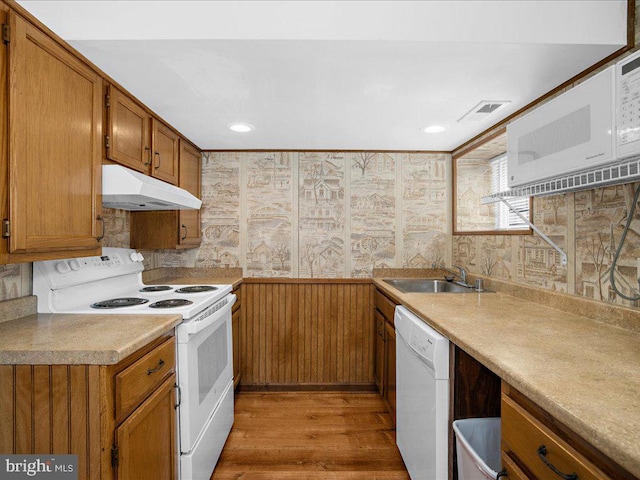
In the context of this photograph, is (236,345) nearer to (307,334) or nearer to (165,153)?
(307,334)

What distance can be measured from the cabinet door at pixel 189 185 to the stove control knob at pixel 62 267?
0.82m

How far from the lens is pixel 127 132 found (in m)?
1.79

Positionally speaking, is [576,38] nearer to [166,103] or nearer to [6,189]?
[166,103]

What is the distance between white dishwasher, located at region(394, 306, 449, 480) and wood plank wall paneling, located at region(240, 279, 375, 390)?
91 cm

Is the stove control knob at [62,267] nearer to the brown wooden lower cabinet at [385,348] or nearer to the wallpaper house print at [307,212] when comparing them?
the wallpaper house print at [307,212]

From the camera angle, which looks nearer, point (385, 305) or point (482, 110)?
point (482, 110)

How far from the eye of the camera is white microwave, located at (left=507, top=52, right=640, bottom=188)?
1000 mm

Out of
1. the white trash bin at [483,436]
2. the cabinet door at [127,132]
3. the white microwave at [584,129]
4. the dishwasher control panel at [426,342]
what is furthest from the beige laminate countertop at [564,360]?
the cabinet door at [127,132]

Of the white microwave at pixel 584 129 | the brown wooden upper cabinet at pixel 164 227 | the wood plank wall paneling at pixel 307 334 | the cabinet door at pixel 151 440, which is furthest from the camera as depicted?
the wood plank wall paneling at pixel 307 334

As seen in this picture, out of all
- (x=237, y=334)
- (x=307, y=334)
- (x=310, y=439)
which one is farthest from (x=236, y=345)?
(x=310, y=439)

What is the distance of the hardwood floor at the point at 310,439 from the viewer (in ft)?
6.05

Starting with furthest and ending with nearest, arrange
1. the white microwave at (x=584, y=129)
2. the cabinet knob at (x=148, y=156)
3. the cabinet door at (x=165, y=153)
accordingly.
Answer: the cabinet door at (x=165, y=153), the cabinet knob at (x=148, y=156), the white microwave at (x=584, y=129)

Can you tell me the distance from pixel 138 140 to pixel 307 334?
196 cm

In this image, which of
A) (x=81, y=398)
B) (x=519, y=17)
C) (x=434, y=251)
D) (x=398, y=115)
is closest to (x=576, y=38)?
(x=519, y=17)
